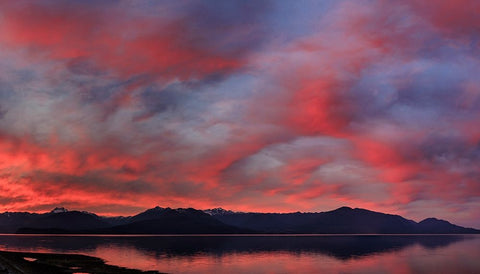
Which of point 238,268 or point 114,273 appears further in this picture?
point 238,268

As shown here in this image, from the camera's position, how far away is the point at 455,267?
12012 cm

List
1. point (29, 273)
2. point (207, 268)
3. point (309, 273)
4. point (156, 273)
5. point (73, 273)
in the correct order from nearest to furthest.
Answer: point (29, 273) < point (73, 273) < point (156, 273) < point (309, 273) < point (207, 268)

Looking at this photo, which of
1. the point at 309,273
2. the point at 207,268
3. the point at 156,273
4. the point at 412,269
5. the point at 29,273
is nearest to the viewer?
the point at 29,273

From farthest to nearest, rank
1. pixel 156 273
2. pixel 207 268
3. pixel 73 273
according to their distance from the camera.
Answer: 1. pixel 207 268
2. pixel 156 273
3. pixel 73 273

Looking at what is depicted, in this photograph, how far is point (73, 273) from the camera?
8331 cm

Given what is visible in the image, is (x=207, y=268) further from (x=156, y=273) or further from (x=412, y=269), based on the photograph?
(x=412, y=269)

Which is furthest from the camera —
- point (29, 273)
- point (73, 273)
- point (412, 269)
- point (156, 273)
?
point (412, 269)

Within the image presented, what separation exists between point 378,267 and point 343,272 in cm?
2193

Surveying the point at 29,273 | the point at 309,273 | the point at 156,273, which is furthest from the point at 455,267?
the point at 29,273

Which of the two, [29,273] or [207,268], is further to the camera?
[207,268]

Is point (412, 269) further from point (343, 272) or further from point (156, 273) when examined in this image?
point (156, 273)

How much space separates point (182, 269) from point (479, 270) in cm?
7846

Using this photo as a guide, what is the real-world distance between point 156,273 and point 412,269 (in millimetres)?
72557

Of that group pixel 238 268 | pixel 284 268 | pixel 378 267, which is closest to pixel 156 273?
pixel 238 268
